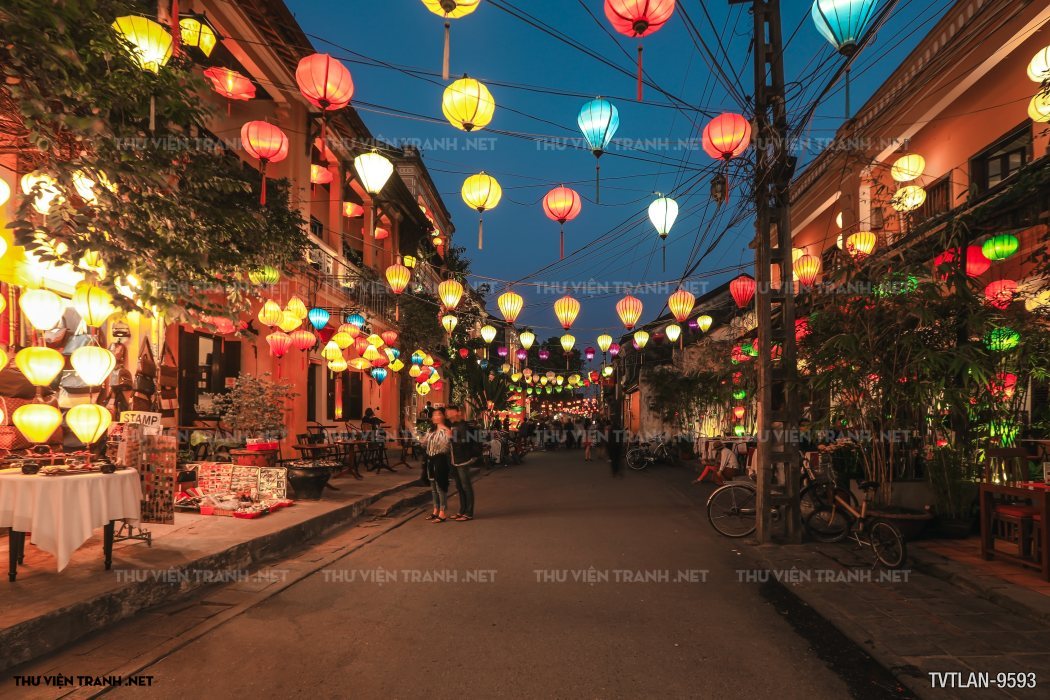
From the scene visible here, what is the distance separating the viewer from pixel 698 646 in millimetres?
4539

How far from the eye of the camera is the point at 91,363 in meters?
6.37

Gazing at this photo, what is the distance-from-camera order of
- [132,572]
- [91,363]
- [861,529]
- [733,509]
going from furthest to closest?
[733,509] < [861,529] < [91,363] < [132,572]

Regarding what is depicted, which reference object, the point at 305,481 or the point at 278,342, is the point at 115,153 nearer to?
the point at 305,481

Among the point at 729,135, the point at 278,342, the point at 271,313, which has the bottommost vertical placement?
the point at 278,342

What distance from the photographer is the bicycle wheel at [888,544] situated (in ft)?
21.9

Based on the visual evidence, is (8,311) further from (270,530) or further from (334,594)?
(334,594)

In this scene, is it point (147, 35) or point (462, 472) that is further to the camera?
point (462, 472)

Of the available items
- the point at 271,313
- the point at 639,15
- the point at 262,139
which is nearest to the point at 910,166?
the point at 639,15

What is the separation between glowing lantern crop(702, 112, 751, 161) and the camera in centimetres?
824

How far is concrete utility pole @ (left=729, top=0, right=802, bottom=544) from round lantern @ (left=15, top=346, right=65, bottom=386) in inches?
322

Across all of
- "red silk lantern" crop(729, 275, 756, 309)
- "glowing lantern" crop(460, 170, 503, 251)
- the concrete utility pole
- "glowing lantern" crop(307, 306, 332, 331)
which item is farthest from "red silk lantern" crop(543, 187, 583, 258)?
"glowing lantern" crop(307, 306, 332, 331)

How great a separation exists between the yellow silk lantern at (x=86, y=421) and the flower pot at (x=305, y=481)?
4.62 metres

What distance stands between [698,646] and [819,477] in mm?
5143

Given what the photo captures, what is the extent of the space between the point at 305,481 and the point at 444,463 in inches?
101
